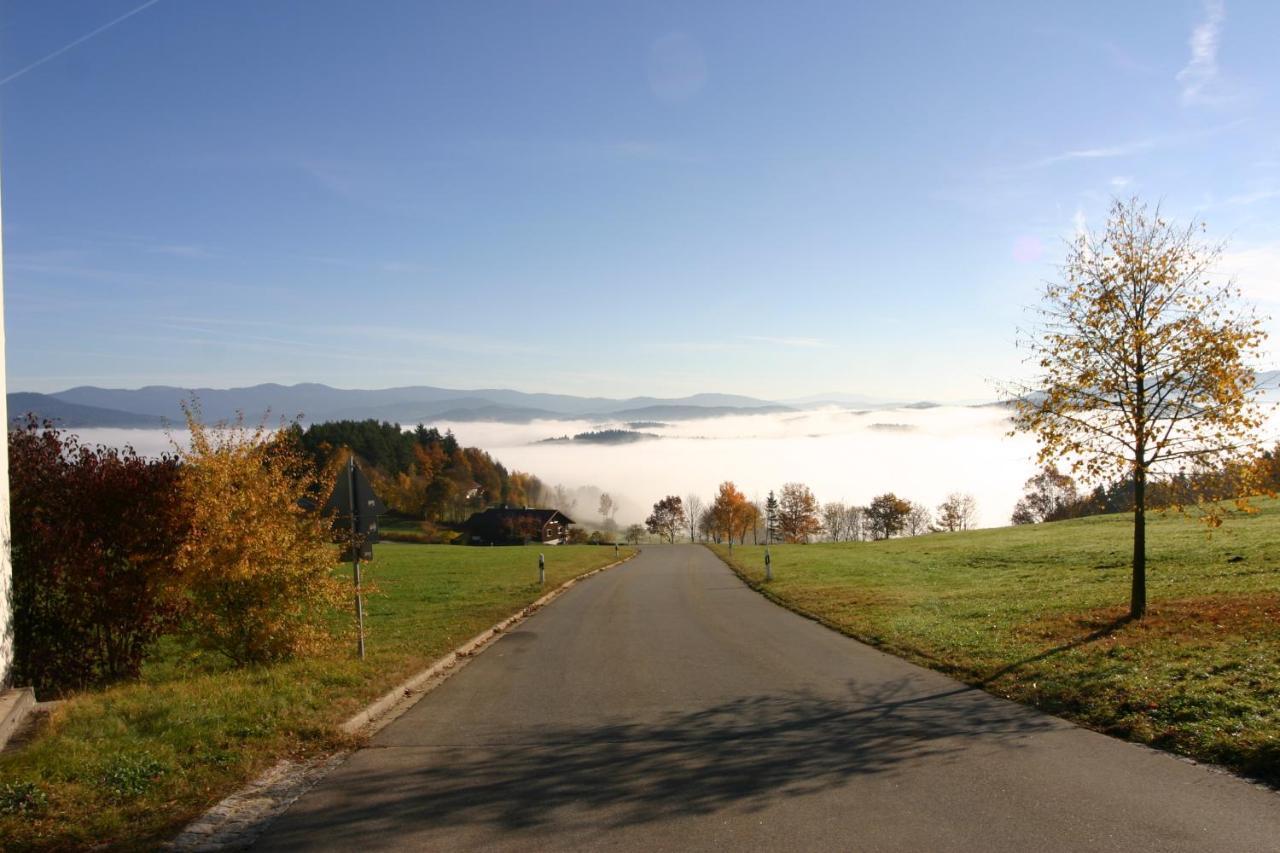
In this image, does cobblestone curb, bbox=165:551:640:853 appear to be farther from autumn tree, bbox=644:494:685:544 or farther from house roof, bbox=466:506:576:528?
autumn tree, bbox=644:494:685:544

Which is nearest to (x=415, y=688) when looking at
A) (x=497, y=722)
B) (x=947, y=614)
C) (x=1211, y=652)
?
(x=497, y=722)

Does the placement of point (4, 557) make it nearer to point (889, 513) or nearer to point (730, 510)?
point (730, 510)

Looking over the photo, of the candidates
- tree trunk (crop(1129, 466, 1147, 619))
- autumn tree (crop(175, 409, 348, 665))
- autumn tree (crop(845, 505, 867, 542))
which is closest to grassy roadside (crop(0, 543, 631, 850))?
autumn tree (crop(175, 409, 348, 665))

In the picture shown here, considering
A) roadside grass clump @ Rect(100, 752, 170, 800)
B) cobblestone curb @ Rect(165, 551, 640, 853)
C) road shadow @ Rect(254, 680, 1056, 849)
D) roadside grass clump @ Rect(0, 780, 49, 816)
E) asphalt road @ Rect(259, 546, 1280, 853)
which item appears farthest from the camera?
roadside grass clump @ Rect(100, 752, 170, 800)

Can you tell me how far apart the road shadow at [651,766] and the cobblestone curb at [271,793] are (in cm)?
21

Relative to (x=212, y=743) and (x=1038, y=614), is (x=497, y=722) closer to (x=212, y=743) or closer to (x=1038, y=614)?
(x=212, y=743)

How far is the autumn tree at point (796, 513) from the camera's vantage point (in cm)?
12006

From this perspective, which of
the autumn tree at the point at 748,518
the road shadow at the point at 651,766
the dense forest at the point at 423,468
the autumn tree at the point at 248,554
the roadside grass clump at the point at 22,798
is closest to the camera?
the roadside grass clump at the point at 22,798

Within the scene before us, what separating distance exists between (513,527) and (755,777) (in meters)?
96.5

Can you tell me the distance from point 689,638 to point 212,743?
29.2 ft

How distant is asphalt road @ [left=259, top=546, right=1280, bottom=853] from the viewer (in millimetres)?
5250

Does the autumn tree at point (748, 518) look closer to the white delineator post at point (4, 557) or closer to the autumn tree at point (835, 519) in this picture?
the autumn tree at point (835, 519)

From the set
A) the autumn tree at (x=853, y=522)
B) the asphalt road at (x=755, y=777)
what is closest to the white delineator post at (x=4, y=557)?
the asphalt road at (x=755, y=777)

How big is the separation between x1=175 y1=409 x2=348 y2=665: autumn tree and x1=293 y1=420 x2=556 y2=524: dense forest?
268 ft
